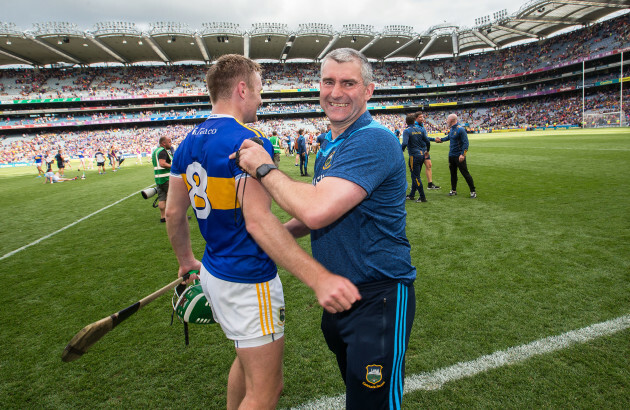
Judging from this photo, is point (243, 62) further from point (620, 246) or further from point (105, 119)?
point (105, 119)

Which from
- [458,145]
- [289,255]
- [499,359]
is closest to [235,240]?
[289,255]

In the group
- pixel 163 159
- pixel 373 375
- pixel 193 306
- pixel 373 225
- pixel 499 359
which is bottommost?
pixel 499 359

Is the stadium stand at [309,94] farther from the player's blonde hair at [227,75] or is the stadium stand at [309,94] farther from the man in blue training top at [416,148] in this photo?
the player's blonde hair at [227,75]

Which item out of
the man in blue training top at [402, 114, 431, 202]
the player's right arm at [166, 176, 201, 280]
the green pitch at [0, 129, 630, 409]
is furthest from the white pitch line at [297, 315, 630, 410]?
the man in blue training top at [402, 114, 431, 202]

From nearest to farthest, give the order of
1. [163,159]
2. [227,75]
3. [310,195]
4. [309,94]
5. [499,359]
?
[310,195] → [227,75] → [499,359] → [163,159] → [309,94]

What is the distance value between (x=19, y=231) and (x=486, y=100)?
7258 centimetres

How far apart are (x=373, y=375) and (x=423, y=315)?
2371 millimetres

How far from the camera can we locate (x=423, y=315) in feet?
12.0

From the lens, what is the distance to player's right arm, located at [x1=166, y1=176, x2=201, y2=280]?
209 cm

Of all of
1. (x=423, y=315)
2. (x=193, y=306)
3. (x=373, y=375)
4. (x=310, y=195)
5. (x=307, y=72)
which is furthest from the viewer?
(x=307, y=72)

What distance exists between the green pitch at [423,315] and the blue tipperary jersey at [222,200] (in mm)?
1472

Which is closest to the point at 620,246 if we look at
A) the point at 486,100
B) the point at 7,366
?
the point at 7,366

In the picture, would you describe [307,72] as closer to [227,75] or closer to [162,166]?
[162,166]

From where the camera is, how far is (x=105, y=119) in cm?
5559
